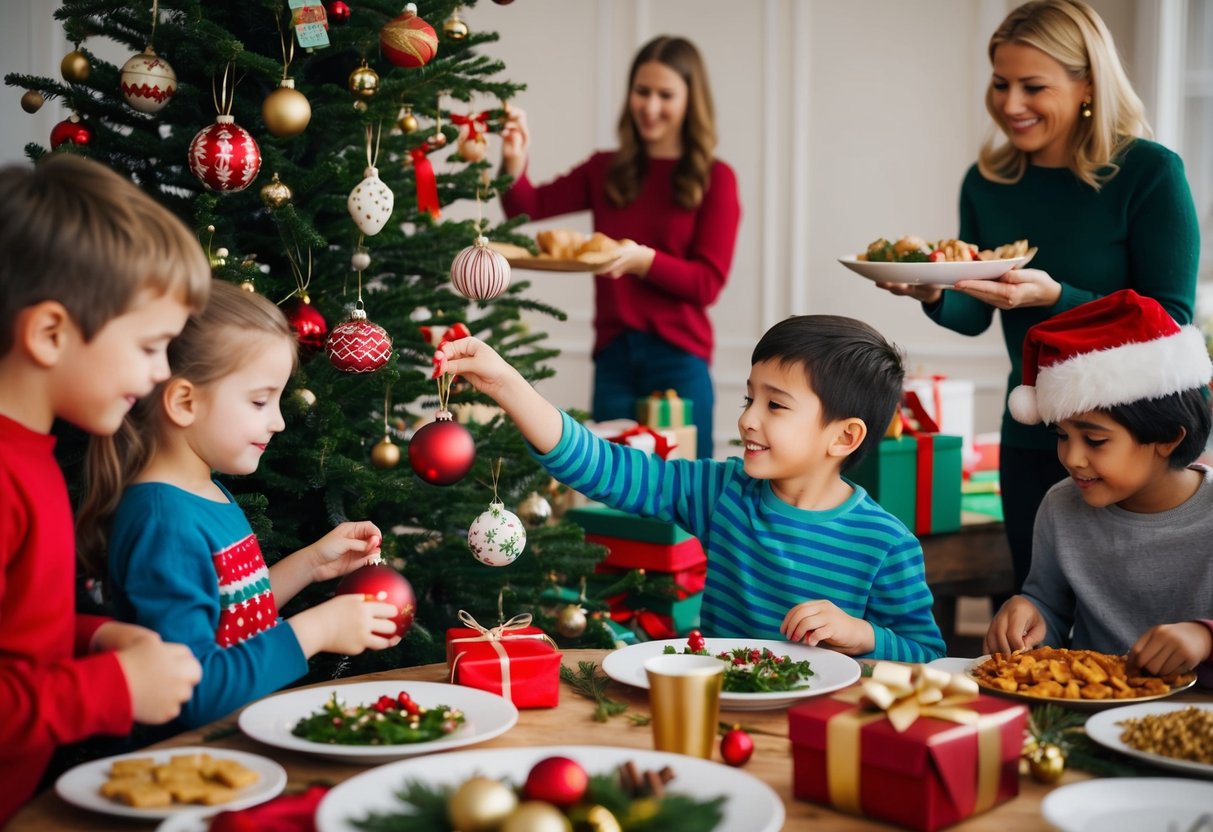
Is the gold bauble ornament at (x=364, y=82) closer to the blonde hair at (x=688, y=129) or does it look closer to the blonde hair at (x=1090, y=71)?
the blonde hair at (x=1090, y=71)

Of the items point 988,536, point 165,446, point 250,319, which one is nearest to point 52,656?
point 165,446

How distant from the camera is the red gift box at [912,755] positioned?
1.05m

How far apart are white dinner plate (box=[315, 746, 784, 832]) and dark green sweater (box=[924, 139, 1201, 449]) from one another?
152 centimetres

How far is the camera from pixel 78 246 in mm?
1199

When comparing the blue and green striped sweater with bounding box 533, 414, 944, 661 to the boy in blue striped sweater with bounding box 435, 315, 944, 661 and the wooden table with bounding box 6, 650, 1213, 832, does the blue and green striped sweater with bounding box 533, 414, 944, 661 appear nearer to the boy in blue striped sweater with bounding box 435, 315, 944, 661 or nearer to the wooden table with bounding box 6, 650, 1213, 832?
the boy in blue striped sweater with bounding box 435, 315, 944, 661

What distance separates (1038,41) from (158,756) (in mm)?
2093

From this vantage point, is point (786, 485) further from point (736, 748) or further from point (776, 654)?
point (736, 748)

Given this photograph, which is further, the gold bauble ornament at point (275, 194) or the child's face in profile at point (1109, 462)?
the gold bauble ornament at point (275, 194)

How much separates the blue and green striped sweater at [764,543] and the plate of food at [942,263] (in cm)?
62

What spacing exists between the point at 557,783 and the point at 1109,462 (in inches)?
45.6

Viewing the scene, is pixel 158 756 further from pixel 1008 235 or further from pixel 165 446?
pixel 1008 235

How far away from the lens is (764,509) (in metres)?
1.97

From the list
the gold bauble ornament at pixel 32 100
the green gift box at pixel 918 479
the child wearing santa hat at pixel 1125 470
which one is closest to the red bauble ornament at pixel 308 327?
the gold bauble ornament at pixel 32 100

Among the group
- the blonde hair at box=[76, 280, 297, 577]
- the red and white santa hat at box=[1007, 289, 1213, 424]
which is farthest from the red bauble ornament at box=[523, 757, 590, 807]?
the red and white santa hat at box=[1007, 289, 1213, 424]
